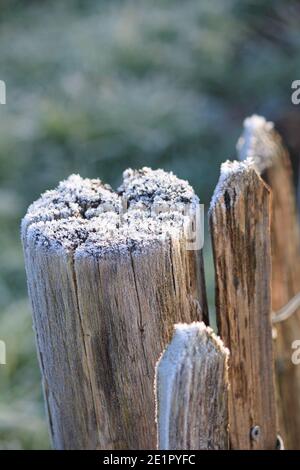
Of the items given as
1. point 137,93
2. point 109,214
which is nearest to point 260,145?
point 109,214

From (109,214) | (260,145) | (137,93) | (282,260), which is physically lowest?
(109,214)

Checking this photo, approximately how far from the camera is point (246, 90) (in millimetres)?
5141

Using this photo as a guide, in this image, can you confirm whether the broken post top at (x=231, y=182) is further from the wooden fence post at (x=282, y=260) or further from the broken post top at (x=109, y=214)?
the wooden fence post at (x=282, y=260)

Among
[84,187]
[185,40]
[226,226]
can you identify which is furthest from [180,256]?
[185,40]

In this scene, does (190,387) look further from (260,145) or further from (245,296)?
(260,145)

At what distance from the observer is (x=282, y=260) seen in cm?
225

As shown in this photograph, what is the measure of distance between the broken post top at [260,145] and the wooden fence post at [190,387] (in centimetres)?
94

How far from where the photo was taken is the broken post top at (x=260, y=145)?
206 centimetres

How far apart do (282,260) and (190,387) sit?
1.15 metres

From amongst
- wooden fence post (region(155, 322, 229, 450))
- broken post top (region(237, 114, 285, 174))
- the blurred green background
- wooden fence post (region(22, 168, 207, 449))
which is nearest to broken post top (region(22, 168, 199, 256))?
wooden fence post (region(22, 168, 207, 449))

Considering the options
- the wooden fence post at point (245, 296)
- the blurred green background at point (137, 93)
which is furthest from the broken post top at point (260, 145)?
the blurred green background at point (137, 93)

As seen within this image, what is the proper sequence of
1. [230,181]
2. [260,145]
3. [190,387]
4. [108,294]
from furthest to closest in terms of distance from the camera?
[260,145]
[230,181]
[108,294]
[190,387]

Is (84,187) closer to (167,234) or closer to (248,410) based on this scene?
(167,234)

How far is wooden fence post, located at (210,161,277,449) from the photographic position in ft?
4.65
